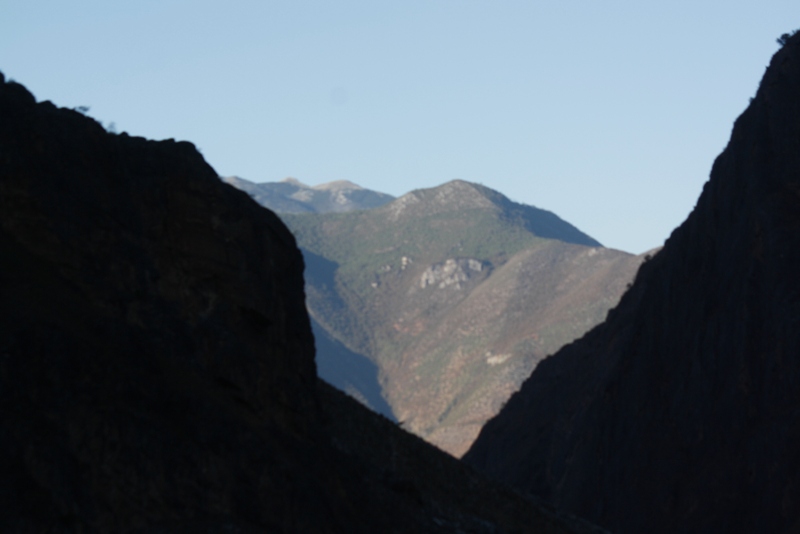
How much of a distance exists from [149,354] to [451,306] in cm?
15016

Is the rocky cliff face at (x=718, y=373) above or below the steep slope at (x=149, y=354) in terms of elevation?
above

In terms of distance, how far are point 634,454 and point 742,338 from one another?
7.17 m

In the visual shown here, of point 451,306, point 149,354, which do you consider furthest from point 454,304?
point 149,354

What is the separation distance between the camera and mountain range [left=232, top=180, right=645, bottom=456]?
123562 mm

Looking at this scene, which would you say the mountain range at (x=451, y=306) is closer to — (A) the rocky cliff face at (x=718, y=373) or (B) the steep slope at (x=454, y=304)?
(B) the steep slope at (x=454, y=304)

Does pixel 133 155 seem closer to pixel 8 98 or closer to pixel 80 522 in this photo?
pixel 8 98

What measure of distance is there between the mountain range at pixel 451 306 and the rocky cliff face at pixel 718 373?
5728cm

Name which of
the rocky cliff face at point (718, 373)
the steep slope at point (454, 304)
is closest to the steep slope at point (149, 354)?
the rocky cliff face at point (718, 373)

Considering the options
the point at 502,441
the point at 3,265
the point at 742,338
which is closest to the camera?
the point at 3,265

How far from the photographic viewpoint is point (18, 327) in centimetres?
1221

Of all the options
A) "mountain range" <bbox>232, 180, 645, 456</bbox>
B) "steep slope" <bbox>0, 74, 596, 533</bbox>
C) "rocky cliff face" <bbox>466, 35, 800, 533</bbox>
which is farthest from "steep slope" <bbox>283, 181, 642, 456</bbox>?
"steep slope" <bbox>0, 74, 596, 533</bbox>

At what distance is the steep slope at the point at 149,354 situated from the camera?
460 inches

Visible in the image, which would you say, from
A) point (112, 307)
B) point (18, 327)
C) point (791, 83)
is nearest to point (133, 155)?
point (112, 307)

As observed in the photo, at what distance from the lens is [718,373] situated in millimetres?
35500
